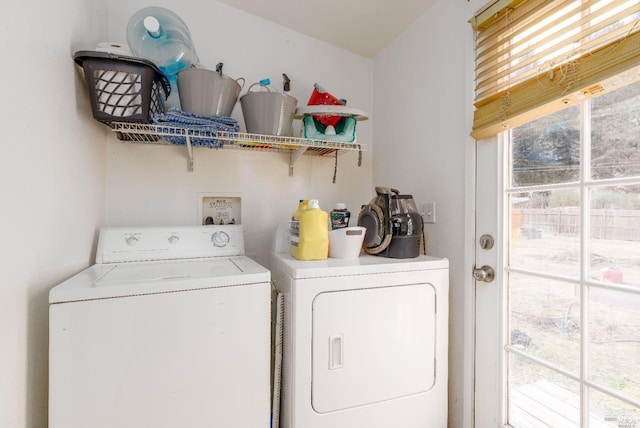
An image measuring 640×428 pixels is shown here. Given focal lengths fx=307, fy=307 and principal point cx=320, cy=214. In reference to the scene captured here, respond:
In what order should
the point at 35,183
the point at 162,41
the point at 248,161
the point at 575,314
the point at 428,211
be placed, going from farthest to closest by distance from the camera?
the point at 248,161 < the point at 428,211 < the point at 162,41 < the point at 575,314 < the point at 35,183

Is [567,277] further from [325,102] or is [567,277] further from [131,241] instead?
[131,241]

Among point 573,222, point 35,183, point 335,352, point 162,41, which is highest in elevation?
point 162,41

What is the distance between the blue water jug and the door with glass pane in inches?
62.1

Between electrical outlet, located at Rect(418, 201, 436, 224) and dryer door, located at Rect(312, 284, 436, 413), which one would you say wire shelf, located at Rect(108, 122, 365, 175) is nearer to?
electrical outlet, located at Rect(418, 201, 436, 224)

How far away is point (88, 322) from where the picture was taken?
0.99m

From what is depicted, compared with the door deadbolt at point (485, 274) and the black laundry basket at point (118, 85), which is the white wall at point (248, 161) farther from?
the door deadbolt at point (485, 274)

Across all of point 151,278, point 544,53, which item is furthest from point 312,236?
point 544,53

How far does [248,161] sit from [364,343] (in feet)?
4.21

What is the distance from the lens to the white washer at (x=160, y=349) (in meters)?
0.97

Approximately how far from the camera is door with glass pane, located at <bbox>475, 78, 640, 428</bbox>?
957mm

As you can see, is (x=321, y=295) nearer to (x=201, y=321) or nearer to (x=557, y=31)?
(x=201, y=321)

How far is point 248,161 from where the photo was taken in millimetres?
1975

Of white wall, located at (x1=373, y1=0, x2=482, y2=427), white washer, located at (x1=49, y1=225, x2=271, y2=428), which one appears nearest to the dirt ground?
white wall, located at (x1=373, y1=0, x2=482, y2=427)

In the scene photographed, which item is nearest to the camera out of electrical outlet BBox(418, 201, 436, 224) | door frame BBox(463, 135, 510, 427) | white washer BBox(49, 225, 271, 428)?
white washer BBox(49, 225, 271, 428)
